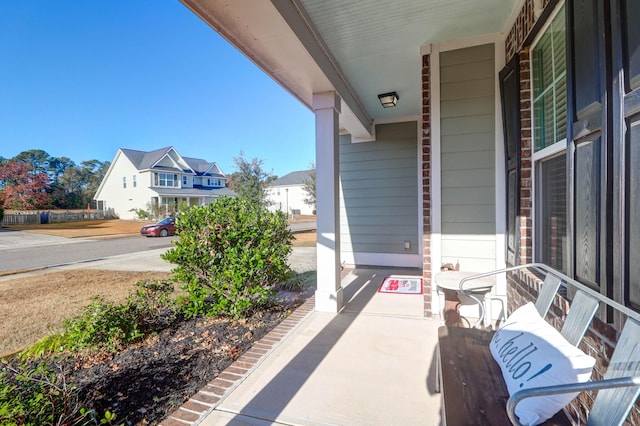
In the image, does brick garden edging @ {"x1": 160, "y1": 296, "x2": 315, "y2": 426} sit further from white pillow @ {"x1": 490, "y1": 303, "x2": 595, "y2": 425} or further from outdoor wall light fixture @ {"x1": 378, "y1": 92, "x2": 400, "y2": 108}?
outdoor wall light fixture @ {"x1": 378, "y1": 92, "x2": 400, "y2": 108}

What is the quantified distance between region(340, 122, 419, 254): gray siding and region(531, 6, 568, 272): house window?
336 centimetres

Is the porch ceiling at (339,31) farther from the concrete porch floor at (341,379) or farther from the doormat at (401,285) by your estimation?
the doormat at (401,285)

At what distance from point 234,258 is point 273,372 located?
1.35m

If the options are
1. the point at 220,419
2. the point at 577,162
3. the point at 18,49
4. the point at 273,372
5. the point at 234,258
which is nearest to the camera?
the point at 577,162

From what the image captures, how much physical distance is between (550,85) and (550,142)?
42 cm

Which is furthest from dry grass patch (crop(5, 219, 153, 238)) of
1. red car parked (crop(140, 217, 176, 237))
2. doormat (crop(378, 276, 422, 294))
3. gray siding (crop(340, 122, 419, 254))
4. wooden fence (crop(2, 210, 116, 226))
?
doormat (crop(378, 276, 422, 294))

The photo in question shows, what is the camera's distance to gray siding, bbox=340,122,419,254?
5.80 meters

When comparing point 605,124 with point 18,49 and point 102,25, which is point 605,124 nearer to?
point 102,25

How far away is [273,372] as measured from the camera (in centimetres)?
227

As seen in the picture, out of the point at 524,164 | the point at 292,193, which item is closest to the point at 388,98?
the point at 524,164

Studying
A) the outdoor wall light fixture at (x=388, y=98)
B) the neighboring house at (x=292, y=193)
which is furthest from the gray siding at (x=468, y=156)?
the neighboring house at (x=292, y=193)

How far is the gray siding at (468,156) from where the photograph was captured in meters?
3.00

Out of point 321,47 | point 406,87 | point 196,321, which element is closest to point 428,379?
point 196,321

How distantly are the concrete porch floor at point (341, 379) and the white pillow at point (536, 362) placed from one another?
0.66 meters
